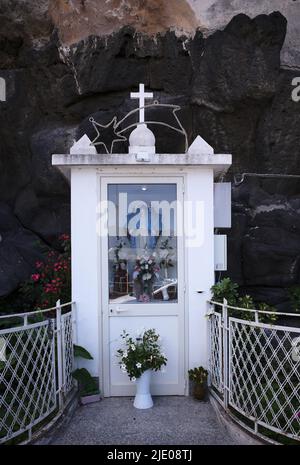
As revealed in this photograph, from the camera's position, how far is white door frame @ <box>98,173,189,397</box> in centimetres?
422

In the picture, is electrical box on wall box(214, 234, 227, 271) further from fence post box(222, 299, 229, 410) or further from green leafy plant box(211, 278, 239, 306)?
fence post box(222, 299, 229, 410)

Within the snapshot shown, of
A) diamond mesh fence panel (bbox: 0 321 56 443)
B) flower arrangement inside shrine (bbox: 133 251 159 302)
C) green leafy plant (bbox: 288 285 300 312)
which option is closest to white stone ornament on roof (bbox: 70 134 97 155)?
flower arrangement inside shrine (bbox: 133 251 159 302)

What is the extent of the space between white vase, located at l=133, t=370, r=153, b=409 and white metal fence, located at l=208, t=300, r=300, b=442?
0.68 meters

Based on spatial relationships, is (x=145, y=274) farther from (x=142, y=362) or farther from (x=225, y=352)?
(x=225, y=352)

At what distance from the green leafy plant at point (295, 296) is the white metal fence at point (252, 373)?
3042mm

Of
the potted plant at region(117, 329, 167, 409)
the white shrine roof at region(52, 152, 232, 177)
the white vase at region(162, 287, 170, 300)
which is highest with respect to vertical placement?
the white shrine roof at region(52, 152, 232, 177)

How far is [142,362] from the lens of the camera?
12.6 feet

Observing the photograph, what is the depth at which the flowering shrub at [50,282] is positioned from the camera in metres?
5.70

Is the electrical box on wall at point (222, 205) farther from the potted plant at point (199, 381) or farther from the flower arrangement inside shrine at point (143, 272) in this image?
the potted plant at point (199, 381)

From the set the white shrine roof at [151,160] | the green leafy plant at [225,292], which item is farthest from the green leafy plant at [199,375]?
the white shrine roof at [151,160]

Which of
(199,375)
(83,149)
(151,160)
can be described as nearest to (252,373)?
(199,375)

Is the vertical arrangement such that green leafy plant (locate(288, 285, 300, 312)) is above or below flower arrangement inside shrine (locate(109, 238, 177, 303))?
below

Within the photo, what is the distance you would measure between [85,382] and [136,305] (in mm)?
967
